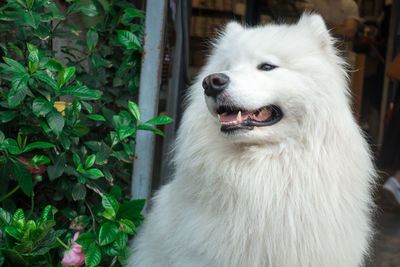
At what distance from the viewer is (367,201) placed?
1793 millimetres

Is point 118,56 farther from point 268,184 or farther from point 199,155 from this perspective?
point 268,184

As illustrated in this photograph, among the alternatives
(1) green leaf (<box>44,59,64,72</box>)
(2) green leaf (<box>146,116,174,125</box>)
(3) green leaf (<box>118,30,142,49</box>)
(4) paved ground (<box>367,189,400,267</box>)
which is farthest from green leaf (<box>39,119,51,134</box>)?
(4) paved ground (<box>367,189,400,267</box>)

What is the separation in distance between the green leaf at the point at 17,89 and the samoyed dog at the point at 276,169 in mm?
769

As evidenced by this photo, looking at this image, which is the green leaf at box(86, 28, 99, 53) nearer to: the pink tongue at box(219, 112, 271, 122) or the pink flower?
the pink tongue at box(219, 112, 271, 122)

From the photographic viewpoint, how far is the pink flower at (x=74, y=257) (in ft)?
6.10

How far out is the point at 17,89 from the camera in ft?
5.65

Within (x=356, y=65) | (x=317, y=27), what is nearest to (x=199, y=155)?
(x=317, y=27)

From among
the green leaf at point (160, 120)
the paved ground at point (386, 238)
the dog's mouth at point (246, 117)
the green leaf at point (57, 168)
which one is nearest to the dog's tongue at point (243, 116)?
the dog's mouth at point (246, 117)

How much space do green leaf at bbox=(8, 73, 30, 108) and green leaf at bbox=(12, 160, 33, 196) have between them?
267mm

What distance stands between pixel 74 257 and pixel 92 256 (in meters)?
0.15

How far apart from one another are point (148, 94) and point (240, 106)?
0.73 m

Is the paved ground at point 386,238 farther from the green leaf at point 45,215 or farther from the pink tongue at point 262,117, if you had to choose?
the green leaf at point 45,215

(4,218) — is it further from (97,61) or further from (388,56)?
(388,56)

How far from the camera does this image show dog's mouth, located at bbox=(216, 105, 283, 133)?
1657mm
